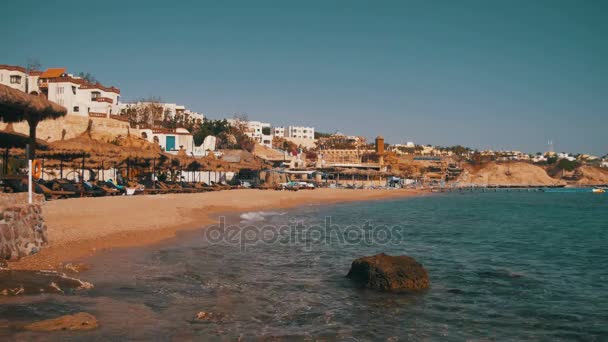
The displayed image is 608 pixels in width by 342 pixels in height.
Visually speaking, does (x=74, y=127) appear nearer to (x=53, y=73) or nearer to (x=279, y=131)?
(x=53, y=73)

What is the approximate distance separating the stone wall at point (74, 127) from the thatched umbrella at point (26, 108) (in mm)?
30253

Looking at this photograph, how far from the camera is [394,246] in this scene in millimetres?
16859

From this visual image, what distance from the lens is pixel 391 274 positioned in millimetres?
10109

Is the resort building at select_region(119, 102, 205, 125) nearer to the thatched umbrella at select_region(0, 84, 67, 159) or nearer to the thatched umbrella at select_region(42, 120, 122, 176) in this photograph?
the thatched umbrella at select_region(42, 120, 122, 176)

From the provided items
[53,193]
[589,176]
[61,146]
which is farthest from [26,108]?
[589,176]

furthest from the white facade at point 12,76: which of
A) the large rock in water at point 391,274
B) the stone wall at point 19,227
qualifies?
the large rock in water at point 391,274

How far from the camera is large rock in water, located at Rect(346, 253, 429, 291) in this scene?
1008 centimetres

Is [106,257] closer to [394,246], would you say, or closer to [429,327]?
[429,327]

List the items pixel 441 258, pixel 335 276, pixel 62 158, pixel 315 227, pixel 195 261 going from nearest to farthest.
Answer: pixel 335 276, pixel 195 261, pixel 441 258, pixel 315 227, pixel 62 158

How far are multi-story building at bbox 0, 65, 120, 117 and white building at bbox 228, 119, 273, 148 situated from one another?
48.8 m

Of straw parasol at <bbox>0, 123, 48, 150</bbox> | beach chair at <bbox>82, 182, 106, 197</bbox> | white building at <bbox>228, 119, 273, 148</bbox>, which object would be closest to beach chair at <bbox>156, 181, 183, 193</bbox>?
beach chair at <bbox>82, 182, 106, 197</bbox>

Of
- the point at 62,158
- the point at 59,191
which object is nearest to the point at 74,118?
the point at 62,158

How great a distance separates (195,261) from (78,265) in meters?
3.09

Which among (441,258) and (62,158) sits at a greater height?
(62,158)
